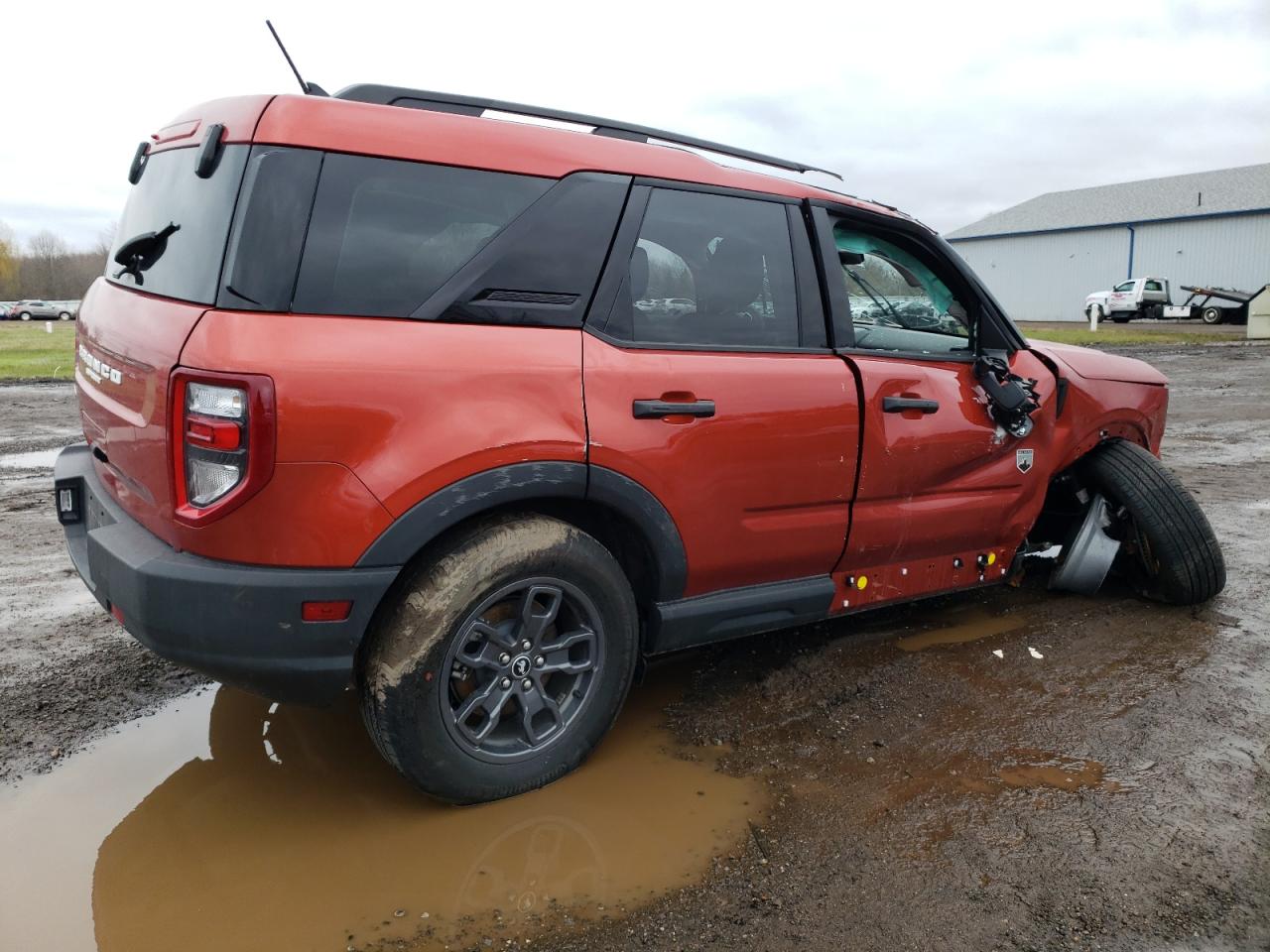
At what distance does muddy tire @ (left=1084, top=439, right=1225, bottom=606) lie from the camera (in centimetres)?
438

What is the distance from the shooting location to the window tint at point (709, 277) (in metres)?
3.03

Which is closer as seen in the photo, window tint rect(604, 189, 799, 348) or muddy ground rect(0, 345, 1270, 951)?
muddy ground rect(0, 345, 1270, 951)

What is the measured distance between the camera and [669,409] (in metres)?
2.95

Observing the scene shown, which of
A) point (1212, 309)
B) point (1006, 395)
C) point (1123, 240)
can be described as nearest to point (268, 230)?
point (1006, 395)

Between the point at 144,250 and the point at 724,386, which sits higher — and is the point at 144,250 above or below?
above

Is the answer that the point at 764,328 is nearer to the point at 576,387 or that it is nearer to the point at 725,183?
the point at 725,183

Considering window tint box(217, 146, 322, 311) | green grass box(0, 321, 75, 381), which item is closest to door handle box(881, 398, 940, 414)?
window tint box(217, 146, 322, 311)

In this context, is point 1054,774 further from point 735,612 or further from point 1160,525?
point 1160,525

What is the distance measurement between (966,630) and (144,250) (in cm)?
365

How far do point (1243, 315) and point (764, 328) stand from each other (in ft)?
123

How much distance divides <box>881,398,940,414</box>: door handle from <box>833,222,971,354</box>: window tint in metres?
0.22

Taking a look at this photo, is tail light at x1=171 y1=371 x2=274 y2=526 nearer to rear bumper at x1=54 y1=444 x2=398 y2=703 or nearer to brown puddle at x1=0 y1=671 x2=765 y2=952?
rear bumper at x1=54 y1=444 x2=398 y2=703

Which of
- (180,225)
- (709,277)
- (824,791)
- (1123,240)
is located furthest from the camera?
(1123,240)

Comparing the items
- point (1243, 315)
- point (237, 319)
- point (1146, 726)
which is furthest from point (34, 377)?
point (1243, 315)
